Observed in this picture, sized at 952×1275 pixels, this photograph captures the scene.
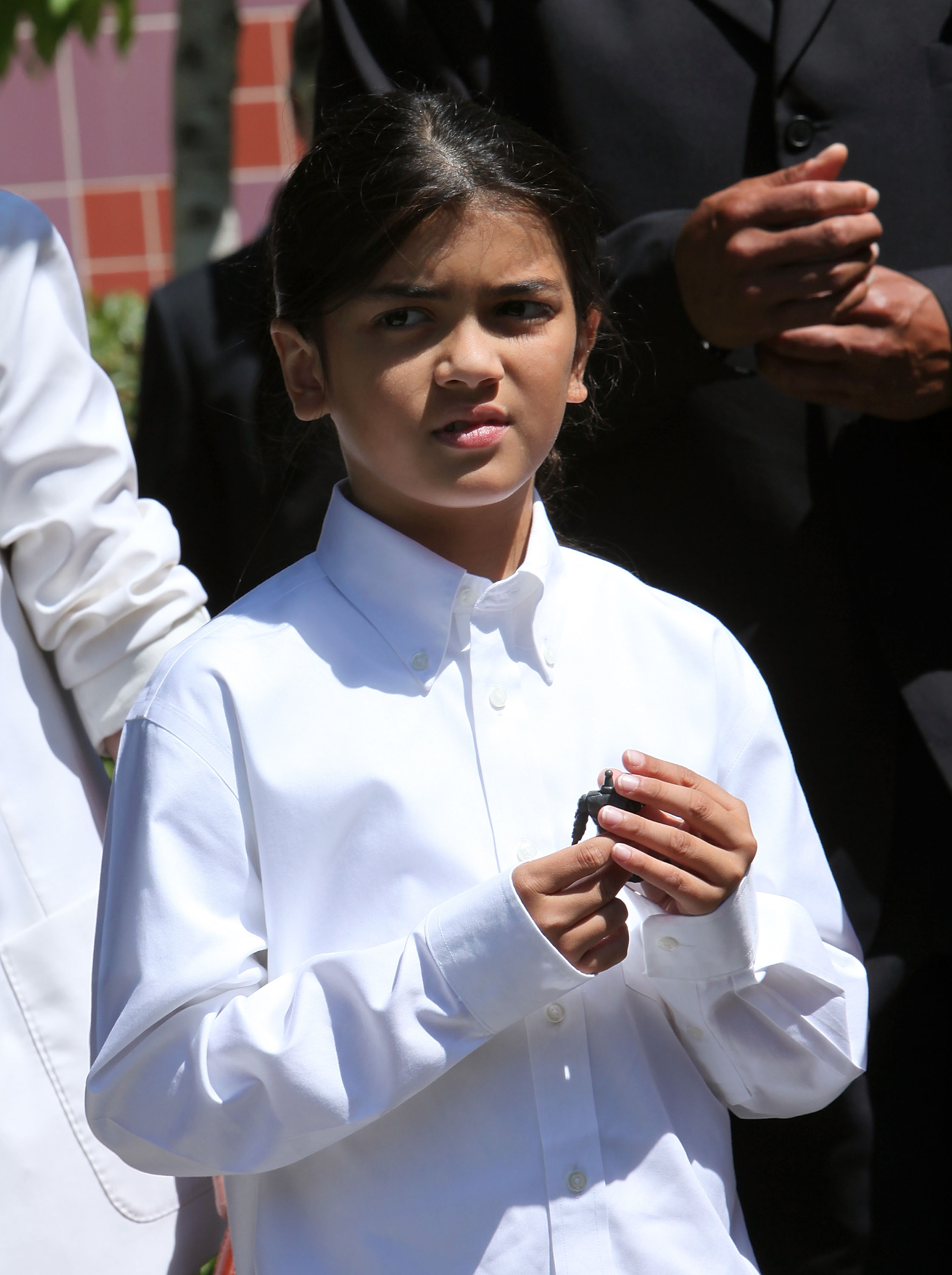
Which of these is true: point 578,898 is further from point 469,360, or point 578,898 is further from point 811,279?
point 811,279

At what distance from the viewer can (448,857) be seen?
4.79 feet

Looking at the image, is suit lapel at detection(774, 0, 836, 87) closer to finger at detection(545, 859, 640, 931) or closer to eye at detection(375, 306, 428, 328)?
eye at detection(375, 306, 428, 328)

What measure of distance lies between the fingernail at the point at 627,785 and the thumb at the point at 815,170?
929 millimetres

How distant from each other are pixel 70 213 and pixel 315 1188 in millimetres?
8131

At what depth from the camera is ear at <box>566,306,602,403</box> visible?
1689 millimetres

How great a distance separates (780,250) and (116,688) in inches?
41.6

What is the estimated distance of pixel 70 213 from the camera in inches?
338

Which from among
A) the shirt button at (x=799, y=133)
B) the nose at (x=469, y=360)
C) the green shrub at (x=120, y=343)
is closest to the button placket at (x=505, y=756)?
the nose at (x=469, y=360)

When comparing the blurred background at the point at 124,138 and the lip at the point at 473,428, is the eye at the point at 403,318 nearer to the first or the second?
the lip at the point at 473,428

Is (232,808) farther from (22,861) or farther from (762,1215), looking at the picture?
(762,1215)

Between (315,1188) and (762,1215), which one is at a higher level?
(315,1188)

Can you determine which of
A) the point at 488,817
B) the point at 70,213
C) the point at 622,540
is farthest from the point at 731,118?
the point at 70,213

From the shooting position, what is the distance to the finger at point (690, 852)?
4.42 feet

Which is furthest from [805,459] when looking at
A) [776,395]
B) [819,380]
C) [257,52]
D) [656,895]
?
[257,52]
